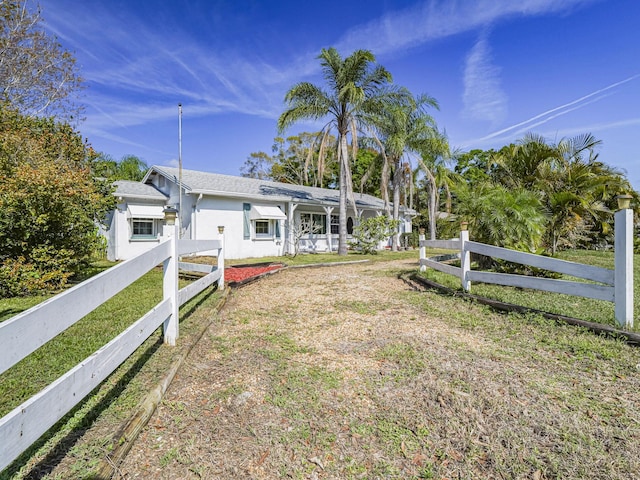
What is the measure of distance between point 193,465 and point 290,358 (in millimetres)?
1476

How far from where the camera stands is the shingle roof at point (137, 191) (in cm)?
1341

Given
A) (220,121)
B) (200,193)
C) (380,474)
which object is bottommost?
(380,474)

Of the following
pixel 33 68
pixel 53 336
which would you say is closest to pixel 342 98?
pixel 33 68

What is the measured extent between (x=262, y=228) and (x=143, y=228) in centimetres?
495

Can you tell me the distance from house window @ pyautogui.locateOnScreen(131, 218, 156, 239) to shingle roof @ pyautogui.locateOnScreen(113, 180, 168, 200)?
3.20 ft

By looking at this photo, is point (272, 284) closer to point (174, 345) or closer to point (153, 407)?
point (174, 345)

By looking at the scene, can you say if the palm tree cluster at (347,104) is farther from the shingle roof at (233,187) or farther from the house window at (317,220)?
the house window at (317,220)

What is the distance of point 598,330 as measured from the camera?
11.5 feet

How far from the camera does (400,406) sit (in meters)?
2.30

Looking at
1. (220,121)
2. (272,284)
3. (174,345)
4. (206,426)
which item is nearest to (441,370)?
(206,426)

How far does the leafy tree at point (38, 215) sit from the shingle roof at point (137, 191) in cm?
537

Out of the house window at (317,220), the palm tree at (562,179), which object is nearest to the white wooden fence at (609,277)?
the palm tree at (562,179)

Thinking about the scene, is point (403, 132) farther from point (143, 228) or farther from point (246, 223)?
point (143, 228)

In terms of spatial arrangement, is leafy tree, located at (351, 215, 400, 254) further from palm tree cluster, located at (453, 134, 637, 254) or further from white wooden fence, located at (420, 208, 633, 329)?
white wooden fence, located at (420, 208, 633, 329)
